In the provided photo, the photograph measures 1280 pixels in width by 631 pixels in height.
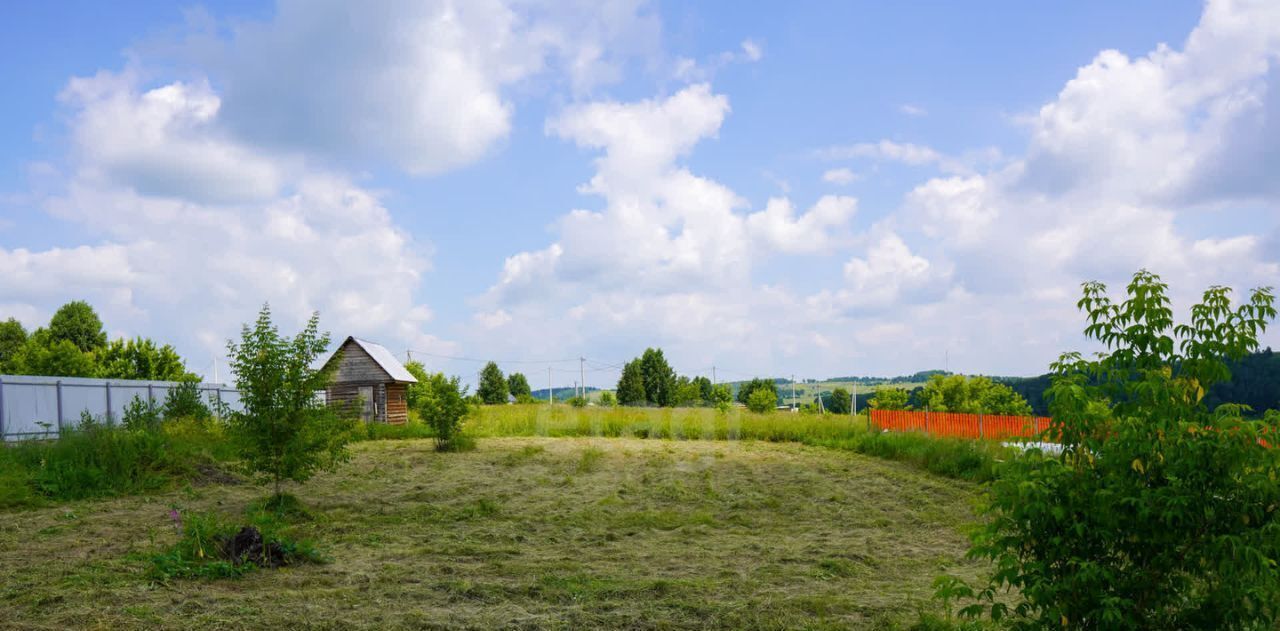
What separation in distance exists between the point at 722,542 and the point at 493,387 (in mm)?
47692

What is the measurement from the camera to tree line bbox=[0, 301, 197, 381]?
30.4 m

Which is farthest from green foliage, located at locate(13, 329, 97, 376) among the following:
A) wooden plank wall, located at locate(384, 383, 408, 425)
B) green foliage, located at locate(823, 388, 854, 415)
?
green foliage, located at locate(823, 388, 854, 415)

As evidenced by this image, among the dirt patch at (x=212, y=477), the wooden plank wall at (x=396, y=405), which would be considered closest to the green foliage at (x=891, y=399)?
the wooden plank wall at (x=396, y=405)

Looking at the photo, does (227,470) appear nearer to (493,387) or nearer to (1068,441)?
(1068,441)

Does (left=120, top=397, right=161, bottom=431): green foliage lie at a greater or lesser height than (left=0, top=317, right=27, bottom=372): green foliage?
lesser

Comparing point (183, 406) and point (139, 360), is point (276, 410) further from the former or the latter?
point (139, 360)

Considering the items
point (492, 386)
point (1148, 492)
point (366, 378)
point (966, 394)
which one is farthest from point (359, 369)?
point (966, 394)

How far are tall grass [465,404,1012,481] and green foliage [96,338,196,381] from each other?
16.8m

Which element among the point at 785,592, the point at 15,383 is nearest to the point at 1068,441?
the point at 785,592

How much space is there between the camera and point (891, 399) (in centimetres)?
5525

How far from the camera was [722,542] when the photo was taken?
8070 millimetres

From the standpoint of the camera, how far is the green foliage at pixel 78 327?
3503 centimetres

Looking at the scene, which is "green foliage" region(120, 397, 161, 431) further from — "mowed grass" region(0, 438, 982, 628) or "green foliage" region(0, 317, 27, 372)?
"green foliage" region(0, 317, 27, 372)

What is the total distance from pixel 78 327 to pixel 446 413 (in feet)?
87.4
